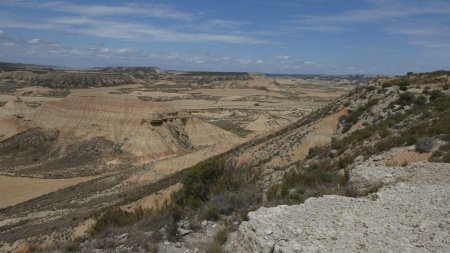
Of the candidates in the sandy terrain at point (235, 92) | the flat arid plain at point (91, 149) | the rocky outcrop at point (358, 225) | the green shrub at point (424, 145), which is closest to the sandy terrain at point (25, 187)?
the flat arid plain at point (91, 149)

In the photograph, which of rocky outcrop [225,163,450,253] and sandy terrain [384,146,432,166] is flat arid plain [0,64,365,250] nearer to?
sandy terrain [384,146,432,166]

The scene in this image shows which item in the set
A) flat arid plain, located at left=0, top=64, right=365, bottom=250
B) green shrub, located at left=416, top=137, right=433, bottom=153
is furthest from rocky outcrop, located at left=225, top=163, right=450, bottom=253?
flat arid plain, located at left=0, top=64, right=365, bottom=250

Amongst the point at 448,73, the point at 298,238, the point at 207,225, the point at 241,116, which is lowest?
the point at 241,116

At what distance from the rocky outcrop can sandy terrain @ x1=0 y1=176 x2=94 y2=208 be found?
3666 centimetres

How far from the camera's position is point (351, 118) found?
25719mm

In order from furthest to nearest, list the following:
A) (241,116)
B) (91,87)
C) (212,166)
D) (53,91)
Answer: (91,87) < (53,91) < (241,116) < (212,166)

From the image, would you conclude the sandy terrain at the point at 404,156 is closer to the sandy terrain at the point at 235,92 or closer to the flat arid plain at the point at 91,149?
the flat arid plain at the point at 91,149

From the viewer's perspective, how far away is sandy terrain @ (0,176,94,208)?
41.5 metres

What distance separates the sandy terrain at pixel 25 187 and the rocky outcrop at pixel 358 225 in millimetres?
36660

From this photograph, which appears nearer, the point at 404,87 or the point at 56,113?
the point at 404,87

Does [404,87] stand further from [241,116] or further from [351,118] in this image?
[241,116]

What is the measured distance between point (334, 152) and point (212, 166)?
21.8 ft

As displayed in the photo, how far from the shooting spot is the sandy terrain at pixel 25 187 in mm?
41487

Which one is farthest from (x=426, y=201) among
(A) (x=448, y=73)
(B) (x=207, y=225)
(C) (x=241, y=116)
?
(C) (x=241, y=116)
